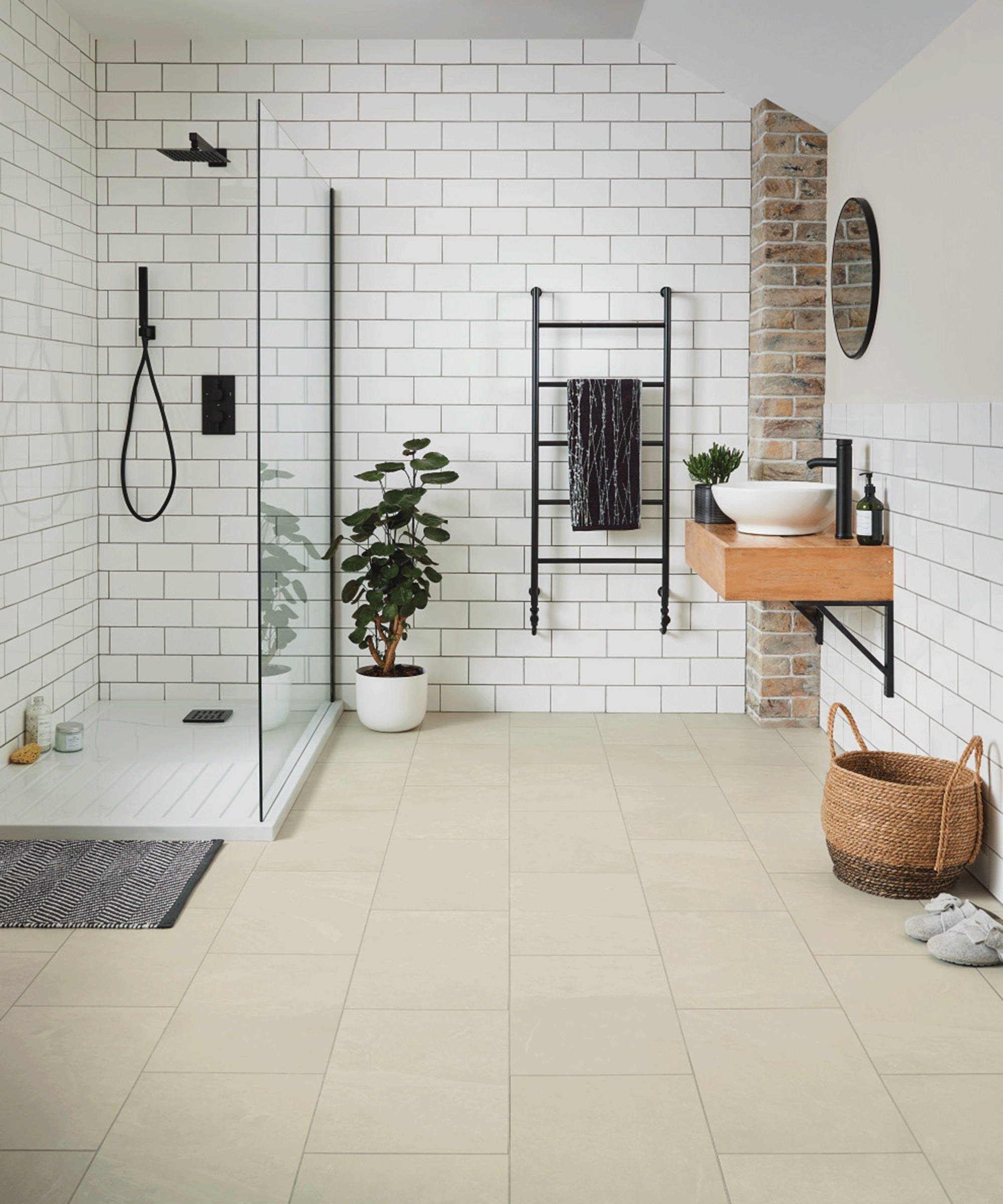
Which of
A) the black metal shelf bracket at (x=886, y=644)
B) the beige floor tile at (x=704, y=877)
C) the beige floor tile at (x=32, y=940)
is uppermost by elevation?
the black metal shelf bracket at (x=886, y=644)

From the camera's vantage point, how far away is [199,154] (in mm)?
4270

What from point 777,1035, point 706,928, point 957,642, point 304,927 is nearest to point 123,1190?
point 304,927

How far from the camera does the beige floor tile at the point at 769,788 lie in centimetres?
374

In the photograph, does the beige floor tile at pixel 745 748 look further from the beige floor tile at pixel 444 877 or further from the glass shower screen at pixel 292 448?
the glass shower screen at pixel 292 448

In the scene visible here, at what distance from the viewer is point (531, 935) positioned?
279 cm

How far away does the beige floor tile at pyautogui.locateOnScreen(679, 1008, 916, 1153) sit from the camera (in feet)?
6.47

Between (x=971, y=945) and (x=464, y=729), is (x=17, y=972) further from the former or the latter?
(x=464, y=729)

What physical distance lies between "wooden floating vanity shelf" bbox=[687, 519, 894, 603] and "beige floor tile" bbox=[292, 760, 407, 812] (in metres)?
1.27

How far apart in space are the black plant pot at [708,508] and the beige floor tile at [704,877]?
130 cm

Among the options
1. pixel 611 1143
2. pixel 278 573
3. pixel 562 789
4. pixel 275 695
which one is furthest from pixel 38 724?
pixel 611 1143

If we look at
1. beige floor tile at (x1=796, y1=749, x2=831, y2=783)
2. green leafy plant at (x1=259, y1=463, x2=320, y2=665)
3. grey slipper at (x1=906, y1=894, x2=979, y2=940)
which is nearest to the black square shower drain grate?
green leafy plant at (x1=259, y1=463, x2=320, y2=665)

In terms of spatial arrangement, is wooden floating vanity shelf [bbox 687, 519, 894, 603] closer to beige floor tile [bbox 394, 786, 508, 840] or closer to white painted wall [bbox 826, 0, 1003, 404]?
white painted wall [bbox 826, 0, 1003, 404]

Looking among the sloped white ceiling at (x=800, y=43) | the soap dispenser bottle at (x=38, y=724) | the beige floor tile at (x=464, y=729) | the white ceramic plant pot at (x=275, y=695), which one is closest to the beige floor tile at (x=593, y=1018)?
Answer: the white ceramic plant pot at (x=275, y=695)

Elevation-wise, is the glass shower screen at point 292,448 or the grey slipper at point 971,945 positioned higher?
the glass shower screen at point 292,448
